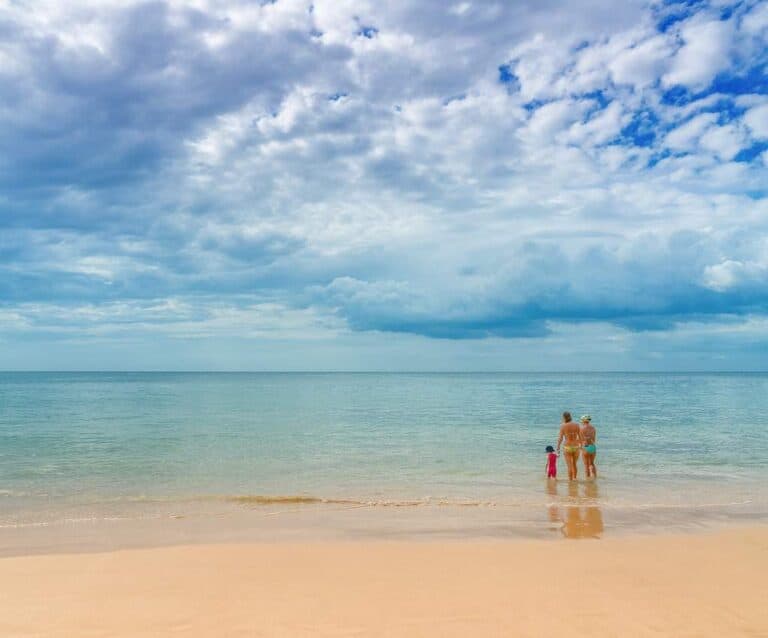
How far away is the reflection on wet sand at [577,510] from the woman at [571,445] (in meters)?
0.50

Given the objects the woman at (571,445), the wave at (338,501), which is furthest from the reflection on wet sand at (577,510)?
the wave at (338,501)

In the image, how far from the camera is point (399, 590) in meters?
8.18

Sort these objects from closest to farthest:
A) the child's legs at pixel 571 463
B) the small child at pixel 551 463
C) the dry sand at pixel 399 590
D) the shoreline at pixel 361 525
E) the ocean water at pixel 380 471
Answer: the dry sand at pixel 399 590
the shoreline at pixel 361 525
the ocean water at pixel 380 471
the small child at pixel 551 463
the child's legs at pixel 571 463

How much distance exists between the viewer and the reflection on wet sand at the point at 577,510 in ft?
40.1

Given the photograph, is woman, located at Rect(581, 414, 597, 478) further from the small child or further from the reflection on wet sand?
the small child

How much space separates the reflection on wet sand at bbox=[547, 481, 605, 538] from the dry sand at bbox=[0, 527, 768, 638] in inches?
46.8

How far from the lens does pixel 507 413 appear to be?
47.9 meters

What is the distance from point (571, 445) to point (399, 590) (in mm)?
12669

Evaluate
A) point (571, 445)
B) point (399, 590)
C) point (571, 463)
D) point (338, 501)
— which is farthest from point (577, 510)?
point (399, 590)

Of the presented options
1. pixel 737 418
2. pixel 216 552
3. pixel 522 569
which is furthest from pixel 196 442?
pixel 737 418

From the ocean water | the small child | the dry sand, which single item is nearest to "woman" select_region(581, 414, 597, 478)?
the ocean water

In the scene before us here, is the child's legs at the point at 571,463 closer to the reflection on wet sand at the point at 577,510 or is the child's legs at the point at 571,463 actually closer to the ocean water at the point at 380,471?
the reflection on wet sand at the point at 577,510

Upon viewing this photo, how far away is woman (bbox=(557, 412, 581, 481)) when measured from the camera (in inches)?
750

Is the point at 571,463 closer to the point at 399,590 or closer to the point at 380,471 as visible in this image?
the point at 380,471
